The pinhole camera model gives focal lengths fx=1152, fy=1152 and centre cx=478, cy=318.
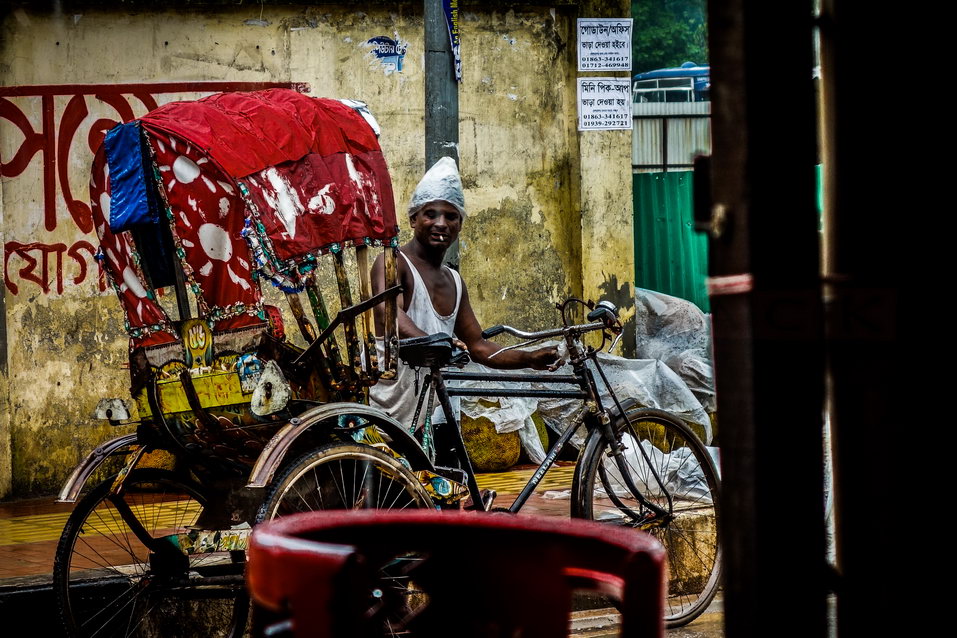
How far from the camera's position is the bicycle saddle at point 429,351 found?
16.2 ft

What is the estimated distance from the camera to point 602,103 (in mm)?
9258

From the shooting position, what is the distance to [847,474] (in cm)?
236

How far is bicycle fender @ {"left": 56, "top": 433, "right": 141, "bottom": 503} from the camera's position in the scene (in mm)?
4500

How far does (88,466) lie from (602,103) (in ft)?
19.0

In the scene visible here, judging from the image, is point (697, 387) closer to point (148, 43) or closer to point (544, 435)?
point (544, 435)

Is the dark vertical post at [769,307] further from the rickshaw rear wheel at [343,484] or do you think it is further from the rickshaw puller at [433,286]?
the rickshaw puller at [433,286]

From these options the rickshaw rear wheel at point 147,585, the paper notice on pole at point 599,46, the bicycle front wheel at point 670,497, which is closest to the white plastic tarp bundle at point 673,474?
the bicycle front wheel at point 670,497

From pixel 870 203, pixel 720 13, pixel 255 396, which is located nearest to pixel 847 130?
pixel 870 203

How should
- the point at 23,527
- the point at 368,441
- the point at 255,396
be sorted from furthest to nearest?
the point at 23,527 → the point at 368,441 → the point at 255,396

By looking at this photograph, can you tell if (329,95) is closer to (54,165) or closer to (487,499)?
(54,165)

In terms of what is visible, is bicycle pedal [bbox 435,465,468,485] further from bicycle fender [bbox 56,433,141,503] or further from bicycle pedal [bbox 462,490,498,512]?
bicycle fender [bbox 56,433,141,503]

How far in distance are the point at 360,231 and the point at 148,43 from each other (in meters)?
4.42

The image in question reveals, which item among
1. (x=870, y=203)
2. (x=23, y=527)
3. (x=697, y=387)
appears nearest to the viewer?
(x=870, y=203)

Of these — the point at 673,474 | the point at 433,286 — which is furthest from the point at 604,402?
the point at 433,286
